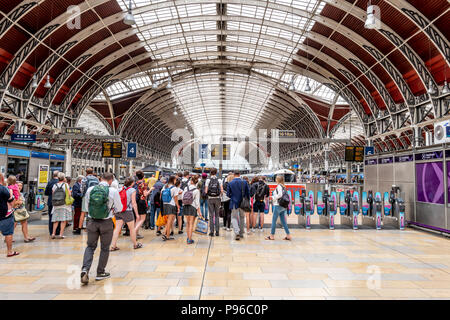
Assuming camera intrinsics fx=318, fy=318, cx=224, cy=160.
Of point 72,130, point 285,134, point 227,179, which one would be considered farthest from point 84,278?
point 285,134

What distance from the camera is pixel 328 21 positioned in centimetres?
2161

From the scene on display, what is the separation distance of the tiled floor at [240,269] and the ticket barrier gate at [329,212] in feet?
7.20

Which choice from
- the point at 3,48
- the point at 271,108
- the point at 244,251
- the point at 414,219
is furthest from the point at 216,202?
the point at 271,108

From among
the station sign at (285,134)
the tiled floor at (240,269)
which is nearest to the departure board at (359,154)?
the station sign at (285,134)

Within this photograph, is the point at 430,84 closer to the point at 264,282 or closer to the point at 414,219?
the point at 414,219

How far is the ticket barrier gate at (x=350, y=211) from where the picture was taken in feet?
37.3

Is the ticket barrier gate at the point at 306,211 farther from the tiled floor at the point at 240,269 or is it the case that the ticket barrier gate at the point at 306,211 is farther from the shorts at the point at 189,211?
the shorts at the point at 189,211

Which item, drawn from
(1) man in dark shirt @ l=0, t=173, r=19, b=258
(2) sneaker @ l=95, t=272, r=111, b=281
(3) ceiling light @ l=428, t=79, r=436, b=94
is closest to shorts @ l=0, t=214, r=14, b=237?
(1) man in dark shirt @ l=0, t=173, r=19, b=258

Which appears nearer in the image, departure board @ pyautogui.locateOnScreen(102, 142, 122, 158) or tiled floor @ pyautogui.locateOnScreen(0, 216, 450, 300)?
tiled floor @ pyautogui.locateOnScreen(0, 216, 450, 300)

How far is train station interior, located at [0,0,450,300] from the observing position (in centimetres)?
538

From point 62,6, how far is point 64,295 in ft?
60.8

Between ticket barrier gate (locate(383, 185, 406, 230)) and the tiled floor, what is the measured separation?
2.17 metres

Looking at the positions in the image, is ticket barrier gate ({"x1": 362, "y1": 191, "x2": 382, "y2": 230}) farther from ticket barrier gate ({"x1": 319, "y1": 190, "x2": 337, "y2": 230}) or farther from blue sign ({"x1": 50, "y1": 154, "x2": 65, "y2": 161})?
Answer: blue sign ({"x1": 50, "y1": 154, "x2": 65, "y2": 161})
